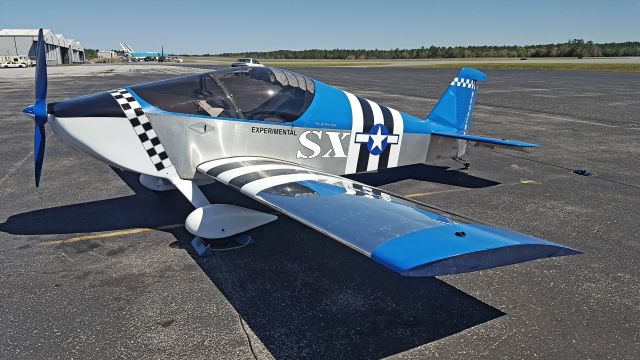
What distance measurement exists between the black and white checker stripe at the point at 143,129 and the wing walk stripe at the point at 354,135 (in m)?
2.83

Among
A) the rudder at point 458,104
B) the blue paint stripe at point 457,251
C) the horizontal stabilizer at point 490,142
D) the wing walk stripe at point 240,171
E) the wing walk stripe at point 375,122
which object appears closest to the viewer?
the blue paint stripe at point 457,251

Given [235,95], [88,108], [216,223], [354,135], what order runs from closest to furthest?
[216,223], [88,108], [235,95], [354,135]

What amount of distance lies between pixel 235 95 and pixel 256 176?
1.52 meters

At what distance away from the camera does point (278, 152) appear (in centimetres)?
599

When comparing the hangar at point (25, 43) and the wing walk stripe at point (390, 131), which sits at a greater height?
the hangar at point (25, 43)

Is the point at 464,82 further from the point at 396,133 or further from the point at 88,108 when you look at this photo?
the point at 88,108

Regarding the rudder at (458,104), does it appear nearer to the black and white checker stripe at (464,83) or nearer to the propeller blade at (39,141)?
the black and white checker stripe at (464,83)

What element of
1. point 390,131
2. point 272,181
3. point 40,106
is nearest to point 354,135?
point 390,131

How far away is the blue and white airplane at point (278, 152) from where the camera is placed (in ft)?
9.87

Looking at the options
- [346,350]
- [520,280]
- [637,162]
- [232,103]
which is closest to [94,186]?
[232,103]

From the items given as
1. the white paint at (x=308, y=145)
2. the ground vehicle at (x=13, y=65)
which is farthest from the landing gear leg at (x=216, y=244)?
the ground vehicle at (x=13, y=65)

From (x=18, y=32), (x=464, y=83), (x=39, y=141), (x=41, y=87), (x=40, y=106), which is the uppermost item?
(x=18, y=32)

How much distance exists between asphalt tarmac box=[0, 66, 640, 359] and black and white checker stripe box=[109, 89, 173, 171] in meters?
1.07

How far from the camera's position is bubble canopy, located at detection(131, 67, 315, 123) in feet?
18.2
